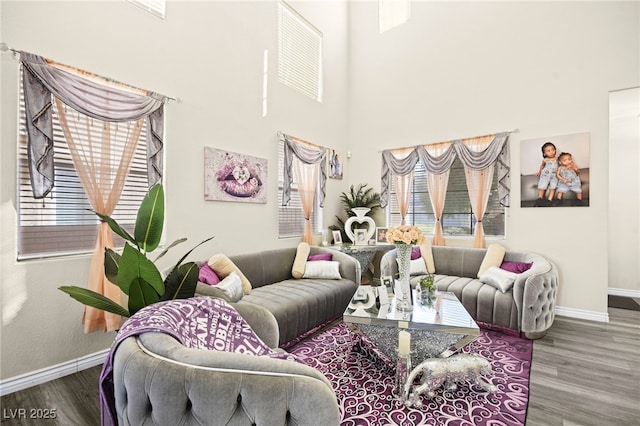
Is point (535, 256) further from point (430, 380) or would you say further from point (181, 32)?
point (181, 32)

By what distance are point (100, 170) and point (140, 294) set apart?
150cm

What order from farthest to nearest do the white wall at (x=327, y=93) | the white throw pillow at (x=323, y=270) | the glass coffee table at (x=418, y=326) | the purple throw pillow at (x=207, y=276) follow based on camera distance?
1. the white throw pillow at (x=323, y=270)
2. the purple throw pillow at (x=207, y=276)
3. the white wall at (x=327, y=93)
4. the glass coffee table at (x=418, y=326)

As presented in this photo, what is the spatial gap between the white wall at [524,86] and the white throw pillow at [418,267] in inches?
49.2

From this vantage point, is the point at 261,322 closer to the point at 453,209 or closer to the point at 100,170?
the point at 100,170

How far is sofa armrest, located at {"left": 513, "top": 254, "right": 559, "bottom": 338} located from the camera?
3.05m

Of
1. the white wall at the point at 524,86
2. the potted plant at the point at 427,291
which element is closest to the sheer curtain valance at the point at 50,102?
the potted plant at the point at 427,291

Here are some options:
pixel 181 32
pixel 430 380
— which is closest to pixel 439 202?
pixel 430 380

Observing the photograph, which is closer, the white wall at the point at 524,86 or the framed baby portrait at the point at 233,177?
the framed baby portrait at the point at 233,177

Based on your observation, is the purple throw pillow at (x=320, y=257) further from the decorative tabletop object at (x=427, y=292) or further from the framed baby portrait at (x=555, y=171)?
the framed baby portrait at (x=555, y=171)

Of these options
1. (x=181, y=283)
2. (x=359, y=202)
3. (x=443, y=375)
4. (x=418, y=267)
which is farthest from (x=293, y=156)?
(x=443, y=375)

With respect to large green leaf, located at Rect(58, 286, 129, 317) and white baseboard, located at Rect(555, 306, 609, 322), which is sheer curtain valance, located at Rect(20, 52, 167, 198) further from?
white baseboard, located at Rect(555, 306, 609, 322)

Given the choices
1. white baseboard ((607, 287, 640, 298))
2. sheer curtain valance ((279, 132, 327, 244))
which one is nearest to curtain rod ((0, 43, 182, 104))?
sheer curtain valance ((279, 132, 327, 244))

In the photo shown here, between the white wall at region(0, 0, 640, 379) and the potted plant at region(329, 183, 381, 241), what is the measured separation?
203 mm

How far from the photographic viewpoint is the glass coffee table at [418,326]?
2.30m
